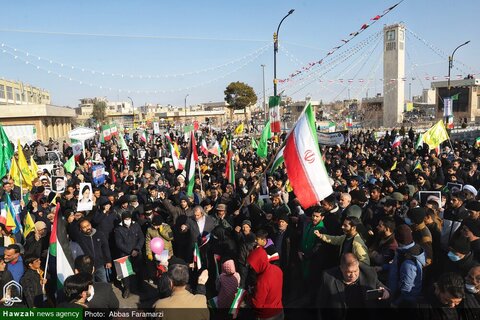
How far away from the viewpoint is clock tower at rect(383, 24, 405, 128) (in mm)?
46406

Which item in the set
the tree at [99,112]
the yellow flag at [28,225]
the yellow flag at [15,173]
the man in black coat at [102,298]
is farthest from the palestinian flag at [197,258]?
the tree at [99,112]

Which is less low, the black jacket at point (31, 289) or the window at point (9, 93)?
the window at point (9, 93)

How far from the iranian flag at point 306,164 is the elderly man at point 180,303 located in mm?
2096

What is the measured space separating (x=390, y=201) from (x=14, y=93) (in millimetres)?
75112

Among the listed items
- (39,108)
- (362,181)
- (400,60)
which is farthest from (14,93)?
(362,181)

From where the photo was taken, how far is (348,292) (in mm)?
3568

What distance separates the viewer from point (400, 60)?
153 ft

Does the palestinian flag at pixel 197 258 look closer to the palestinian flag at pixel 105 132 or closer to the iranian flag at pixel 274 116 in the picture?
the iranian flag at pixel 274 116

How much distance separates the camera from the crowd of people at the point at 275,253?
11.5ft

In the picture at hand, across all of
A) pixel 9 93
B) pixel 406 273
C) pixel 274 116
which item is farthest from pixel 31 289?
pixel 9 93

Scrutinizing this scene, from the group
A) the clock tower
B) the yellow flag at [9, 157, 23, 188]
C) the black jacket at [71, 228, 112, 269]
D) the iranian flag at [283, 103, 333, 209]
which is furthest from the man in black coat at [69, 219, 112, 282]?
the clock tower

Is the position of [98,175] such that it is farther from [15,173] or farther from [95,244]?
[95,244]

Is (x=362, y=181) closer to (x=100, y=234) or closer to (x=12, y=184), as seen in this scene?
(x=100, y=234)

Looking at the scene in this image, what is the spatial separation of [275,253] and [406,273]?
4.97 ft
